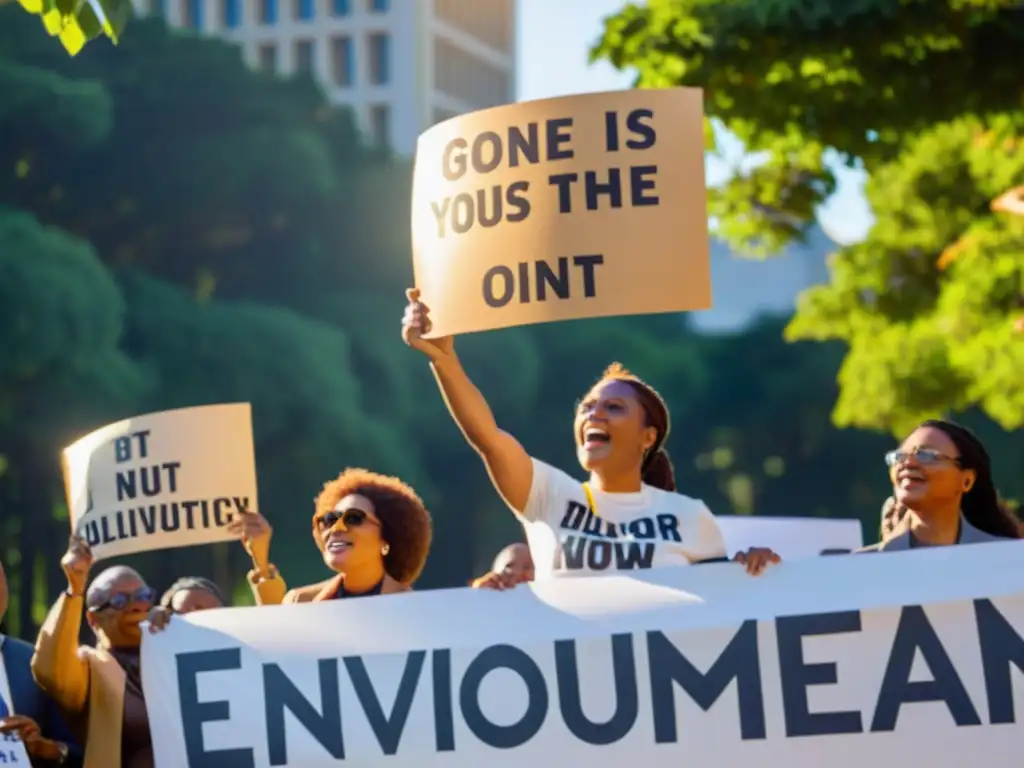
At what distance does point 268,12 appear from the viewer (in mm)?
78625

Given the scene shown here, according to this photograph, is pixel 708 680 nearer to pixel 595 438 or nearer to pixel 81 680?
pixel 595 438

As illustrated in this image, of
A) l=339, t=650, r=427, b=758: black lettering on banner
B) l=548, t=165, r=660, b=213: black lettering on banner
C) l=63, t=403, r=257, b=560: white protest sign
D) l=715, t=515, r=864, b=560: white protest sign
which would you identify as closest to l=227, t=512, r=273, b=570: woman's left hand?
l=63, t=403, r=257, b=560: white protest sign

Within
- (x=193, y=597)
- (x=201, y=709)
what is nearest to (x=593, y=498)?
(x=201, y=709)

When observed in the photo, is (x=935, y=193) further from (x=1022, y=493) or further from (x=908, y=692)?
(x=908, y=692)

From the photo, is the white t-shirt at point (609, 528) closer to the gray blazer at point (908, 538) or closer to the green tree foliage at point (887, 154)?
the gray blazer at point (908, 538)

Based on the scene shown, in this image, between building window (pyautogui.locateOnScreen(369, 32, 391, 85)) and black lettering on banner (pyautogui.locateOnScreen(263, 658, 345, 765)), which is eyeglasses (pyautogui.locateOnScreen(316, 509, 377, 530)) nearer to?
black lettering on banner (pyautogui.locateOnScreen(263, 658, 345, 765))

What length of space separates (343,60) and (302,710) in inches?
2999

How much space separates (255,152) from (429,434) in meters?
6.25

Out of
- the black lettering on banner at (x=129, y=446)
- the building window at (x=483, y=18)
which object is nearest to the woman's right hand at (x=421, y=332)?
the black lettering on banner at (x=129, y=446)

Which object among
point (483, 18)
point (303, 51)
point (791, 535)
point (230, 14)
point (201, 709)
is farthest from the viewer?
point (483, 18)

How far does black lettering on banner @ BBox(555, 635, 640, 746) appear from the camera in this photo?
18.1 feet

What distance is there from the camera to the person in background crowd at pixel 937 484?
5.84 m

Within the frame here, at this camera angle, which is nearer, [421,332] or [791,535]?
[421,332]

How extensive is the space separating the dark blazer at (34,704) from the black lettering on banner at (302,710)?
1.61 ft
